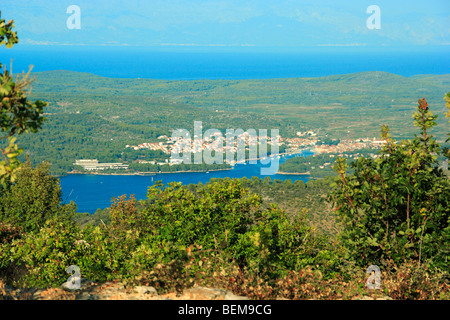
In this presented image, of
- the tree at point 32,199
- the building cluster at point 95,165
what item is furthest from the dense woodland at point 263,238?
the building cluster at point 95,165

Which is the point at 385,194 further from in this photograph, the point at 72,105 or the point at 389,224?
the point at 72,105

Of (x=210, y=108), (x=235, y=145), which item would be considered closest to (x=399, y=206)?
(x=235, y=145)

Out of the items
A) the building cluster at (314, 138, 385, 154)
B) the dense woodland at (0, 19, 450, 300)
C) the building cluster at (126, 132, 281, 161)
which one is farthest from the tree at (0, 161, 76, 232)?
the building cluster at (314, 138, 385, 154)

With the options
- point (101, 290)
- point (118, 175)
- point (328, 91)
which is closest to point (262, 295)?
point (101, 290)

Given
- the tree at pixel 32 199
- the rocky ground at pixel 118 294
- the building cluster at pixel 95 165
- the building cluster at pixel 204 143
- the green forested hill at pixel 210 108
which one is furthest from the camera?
the green forested hill at pixel 210 108

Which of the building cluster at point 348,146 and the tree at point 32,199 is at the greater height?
the tree at point 32,199

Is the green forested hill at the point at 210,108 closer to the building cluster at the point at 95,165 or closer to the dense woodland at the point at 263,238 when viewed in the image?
the building cluster at the point at 95,165

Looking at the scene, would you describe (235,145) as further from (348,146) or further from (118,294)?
(118,294)
